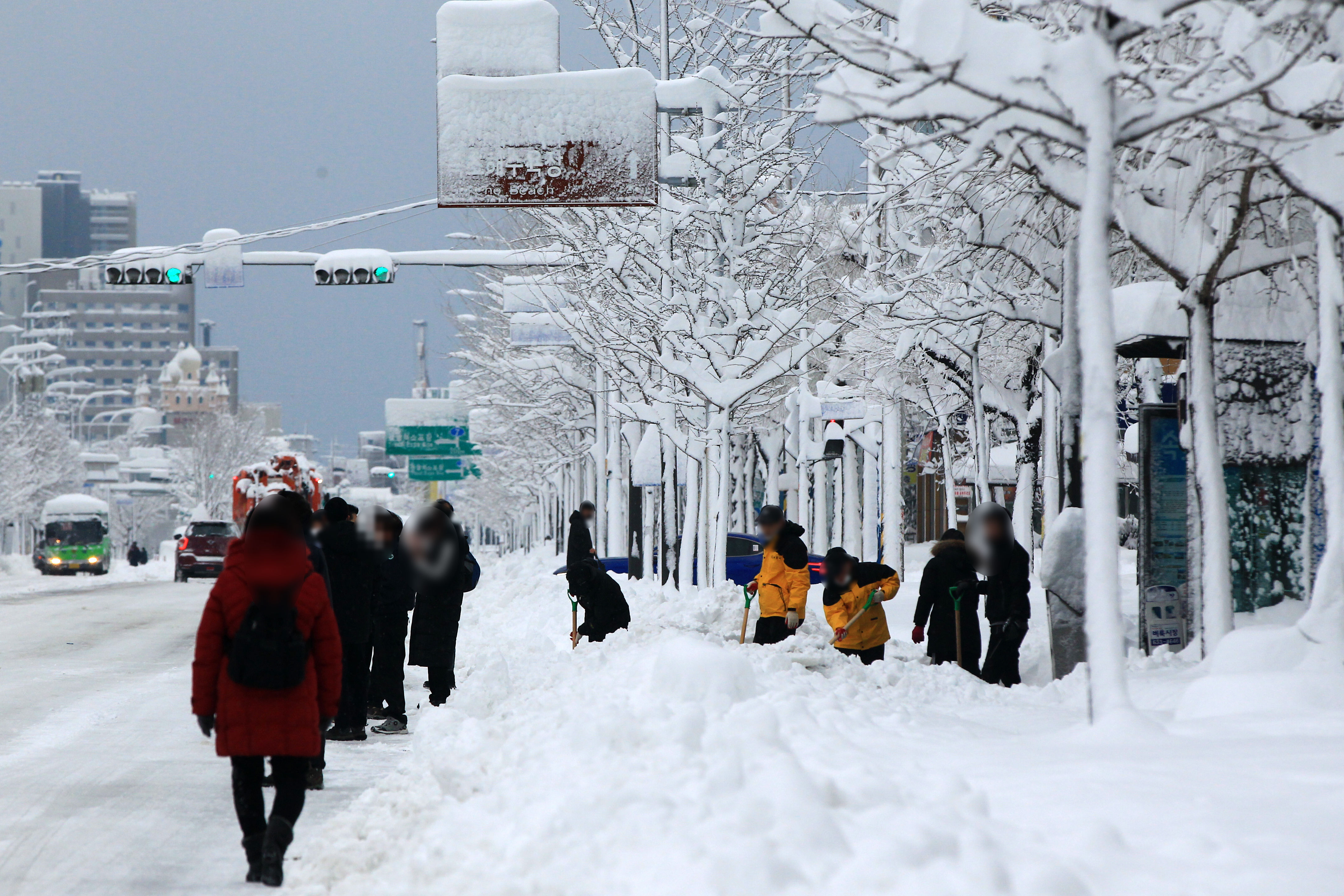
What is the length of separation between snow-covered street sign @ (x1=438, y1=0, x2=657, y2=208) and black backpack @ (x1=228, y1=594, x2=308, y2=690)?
9183 millimetres

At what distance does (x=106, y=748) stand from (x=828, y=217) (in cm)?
2082

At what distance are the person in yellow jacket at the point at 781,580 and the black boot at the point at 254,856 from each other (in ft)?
20.3

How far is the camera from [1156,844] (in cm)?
454

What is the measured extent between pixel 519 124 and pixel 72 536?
47.2m

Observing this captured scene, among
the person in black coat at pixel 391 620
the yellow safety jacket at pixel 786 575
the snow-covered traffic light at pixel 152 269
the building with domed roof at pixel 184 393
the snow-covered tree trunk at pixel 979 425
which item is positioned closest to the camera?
the person in black coat at pixel 391 620

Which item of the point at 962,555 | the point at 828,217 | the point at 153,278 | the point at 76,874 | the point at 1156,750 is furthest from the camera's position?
the point at 828,217

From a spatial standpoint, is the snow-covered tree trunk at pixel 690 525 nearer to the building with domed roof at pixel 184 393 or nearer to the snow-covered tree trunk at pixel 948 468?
the snow-covered tree trunk at pixel 948 468

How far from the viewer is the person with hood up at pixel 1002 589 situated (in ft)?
37.2

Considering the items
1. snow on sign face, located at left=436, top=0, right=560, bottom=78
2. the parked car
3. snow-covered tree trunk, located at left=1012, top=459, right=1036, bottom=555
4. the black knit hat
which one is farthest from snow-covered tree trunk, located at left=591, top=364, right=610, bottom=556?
the black knit hat

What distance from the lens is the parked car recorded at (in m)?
45.9

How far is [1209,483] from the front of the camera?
9.27m

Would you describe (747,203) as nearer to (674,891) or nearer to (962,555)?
(962,555)

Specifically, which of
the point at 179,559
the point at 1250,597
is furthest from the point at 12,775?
the point at 179,559

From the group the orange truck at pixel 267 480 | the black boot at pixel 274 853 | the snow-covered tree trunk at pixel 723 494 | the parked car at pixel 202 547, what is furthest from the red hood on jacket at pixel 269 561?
the parked car at pixel 202 547
